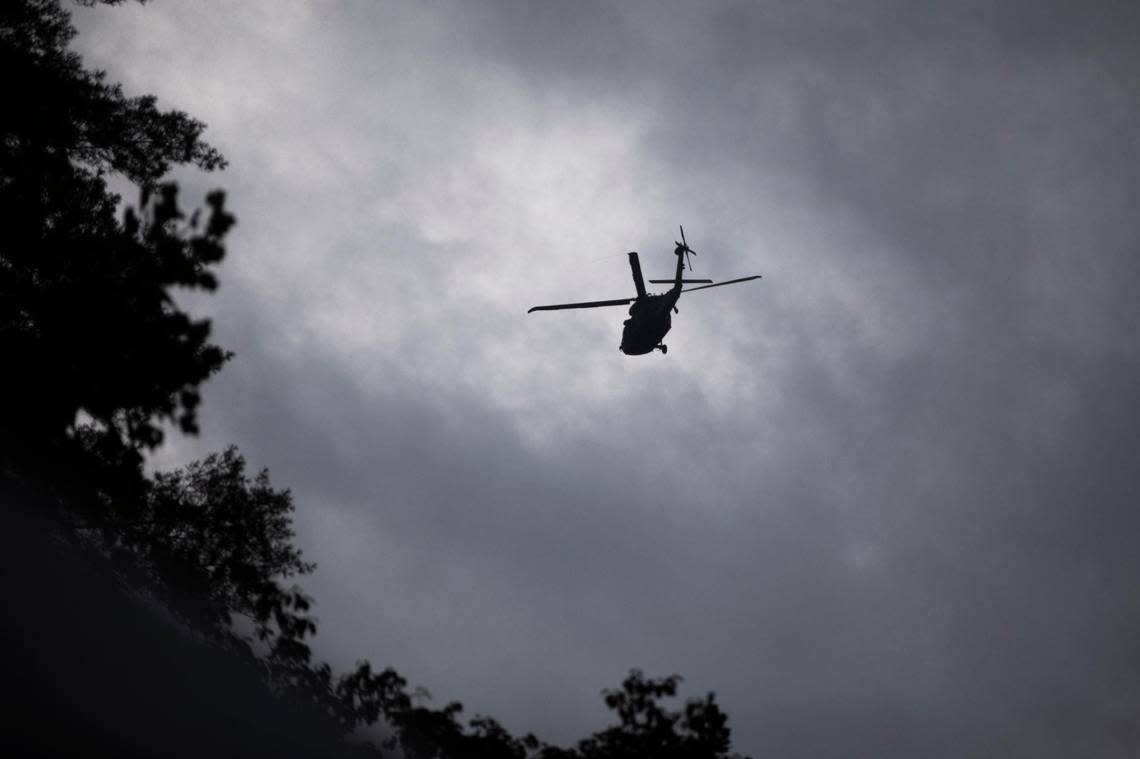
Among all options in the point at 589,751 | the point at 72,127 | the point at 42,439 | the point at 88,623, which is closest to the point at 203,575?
the point at 88,623

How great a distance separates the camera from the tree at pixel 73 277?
17.5 metres

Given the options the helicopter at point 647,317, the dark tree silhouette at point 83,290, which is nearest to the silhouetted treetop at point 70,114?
the dark tree silhouette at point 83,290

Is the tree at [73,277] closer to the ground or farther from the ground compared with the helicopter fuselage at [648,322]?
closer to the ground

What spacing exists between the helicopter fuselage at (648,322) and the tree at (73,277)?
19004 mm

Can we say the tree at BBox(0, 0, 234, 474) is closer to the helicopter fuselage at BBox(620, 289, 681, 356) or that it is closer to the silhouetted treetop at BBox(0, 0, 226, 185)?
the silhouetted treetop at BBox(0, 0, 226, 185)

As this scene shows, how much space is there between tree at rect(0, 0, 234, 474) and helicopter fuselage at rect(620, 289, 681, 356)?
19.0 meters

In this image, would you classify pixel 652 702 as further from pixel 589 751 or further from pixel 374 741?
pixel 374 741

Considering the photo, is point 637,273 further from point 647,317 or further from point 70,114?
point 70,114

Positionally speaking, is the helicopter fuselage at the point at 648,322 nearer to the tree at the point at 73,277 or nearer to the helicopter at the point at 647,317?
the helicopter at the point at 647,317

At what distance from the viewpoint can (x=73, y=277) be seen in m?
18.1

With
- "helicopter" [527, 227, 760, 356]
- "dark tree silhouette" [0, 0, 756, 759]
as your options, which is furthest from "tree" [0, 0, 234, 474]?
"helicopter" [527, 227, 760, 356]

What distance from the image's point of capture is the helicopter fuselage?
32.2m

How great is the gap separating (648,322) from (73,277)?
72.8ft

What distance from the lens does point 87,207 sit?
18.8 m
